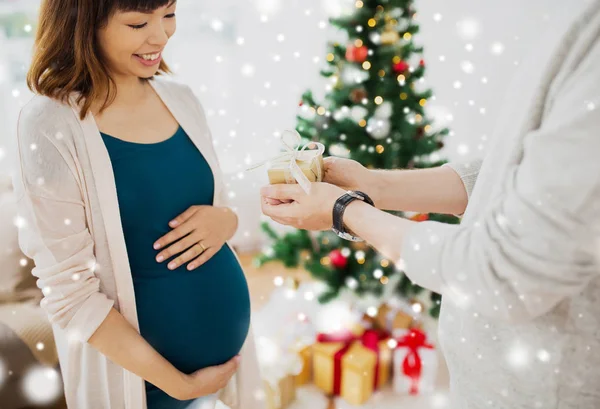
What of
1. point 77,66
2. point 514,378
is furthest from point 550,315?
point 77,66

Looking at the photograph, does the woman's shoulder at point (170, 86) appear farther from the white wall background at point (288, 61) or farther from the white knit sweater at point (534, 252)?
the white wall background at point (288, 61)

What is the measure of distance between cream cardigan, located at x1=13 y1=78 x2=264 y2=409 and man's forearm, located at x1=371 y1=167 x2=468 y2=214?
26.2 inches

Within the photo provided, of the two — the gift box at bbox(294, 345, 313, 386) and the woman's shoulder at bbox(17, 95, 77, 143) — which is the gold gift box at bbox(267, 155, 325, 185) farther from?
the gift box at bbox(294, 345, 313, 386)

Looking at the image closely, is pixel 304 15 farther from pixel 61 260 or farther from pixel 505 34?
pixel 61 260

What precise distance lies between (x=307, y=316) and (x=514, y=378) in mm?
1818

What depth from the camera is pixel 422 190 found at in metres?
1.17

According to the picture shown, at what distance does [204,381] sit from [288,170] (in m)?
0.61

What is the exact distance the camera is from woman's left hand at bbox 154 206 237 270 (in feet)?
3.90

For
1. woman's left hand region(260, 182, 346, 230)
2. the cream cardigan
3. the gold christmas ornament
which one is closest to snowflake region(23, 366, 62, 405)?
the cream cardigan

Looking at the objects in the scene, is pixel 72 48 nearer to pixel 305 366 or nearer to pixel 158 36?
pixel 158 36

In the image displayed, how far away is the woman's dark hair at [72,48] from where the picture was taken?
1.02 m

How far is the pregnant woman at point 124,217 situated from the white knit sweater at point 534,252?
669 millimetres

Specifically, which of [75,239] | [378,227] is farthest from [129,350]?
[378,227]

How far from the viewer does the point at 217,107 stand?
3.34 meters
